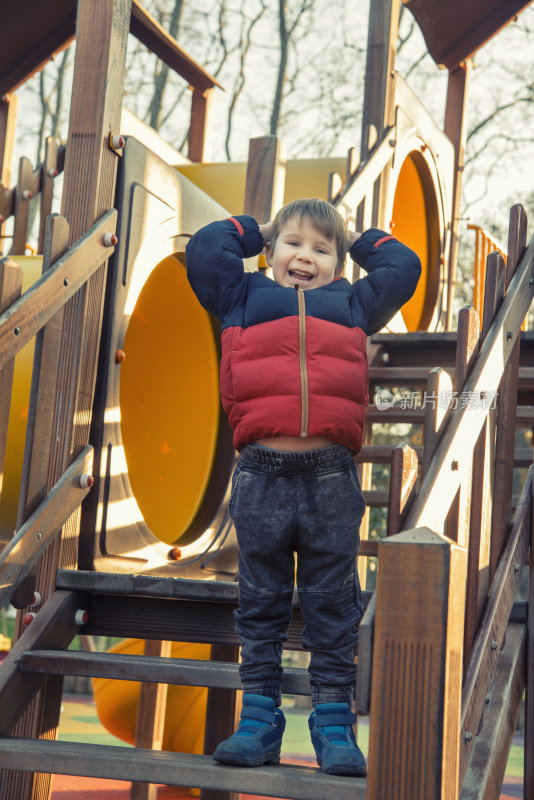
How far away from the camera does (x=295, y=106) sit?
16.5m

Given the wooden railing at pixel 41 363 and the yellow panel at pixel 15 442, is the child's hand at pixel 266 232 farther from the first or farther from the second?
the yellow panel at pixel 15 442

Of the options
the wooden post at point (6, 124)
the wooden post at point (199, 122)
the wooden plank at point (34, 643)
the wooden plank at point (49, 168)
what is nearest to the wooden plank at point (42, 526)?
the wooden plank at point (34, 643)

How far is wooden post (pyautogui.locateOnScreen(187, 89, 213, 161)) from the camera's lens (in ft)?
27.0

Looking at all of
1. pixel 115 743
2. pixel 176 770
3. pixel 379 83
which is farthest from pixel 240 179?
pixel 115 743

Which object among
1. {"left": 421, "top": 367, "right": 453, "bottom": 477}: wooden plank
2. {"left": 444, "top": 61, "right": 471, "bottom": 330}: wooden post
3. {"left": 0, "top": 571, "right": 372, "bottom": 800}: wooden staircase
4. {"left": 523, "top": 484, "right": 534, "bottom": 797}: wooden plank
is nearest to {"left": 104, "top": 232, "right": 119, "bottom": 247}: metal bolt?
{"left": 0, "top": 571, "right": 372, "bottom": 800}: wooden staircase

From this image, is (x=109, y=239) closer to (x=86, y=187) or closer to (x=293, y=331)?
(x=86, y=187)

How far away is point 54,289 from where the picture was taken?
3031 millimetres

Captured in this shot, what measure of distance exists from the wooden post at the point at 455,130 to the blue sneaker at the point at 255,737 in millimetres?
5955

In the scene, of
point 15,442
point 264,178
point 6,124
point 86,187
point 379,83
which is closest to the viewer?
point 86,187

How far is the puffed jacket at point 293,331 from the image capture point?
2.39 metres

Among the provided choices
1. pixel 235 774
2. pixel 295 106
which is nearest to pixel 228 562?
pixel 235 774

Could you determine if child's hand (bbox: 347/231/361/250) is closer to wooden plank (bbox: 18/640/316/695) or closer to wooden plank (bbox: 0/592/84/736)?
wooden plank (bbox: 18/640/316/695)

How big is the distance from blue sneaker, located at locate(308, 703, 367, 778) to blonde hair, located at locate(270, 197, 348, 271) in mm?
1138

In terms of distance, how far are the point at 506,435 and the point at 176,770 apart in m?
1.53
